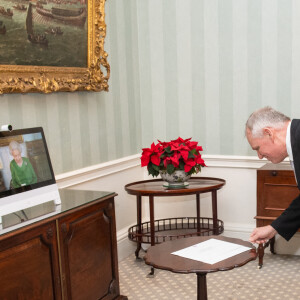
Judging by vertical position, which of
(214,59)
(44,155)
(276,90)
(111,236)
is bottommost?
(111,236)

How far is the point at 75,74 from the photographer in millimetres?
4734

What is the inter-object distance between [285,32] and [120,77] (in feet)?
6.12

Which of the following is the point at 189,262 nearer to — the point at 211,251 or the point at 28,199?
the point at 211,251

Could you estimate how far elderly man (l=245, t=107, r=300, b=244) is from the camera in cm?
299

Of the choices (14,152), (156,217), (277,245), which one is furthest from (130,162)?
(14,152)

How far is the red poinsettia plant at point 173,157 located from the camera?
479 cm

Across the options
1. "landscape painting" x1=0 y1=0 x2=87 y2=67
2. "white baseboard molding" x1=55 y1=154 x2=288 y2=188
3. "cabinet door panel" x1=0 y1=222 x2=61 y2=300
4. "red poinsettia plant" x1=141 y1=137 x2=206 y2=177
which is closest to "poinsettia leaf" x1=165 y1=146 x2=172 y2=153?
"red poinsettia plant" x1=141 y1=137 x2=206 y2=177

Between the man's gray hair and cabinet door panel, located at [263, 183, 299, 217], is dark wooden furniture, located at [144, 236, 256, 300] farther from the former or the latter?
cabinet door panel, located at [263, 183, 299, 217]

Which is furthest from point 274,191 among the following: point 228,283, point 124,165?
point 124,165

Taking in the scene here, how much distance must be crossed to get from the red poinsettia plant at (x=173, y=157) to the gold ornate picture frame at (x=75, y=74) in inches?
35.1

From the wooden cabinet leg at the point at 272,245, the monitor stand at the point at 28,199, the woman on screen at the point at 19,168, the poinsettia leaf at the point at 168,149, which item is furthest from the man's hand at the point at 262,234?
the wooden cabinet leg at the point at 272,245

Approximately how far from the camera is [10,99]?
4.12 m

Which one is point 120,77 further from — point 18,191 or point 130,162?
point 18,191

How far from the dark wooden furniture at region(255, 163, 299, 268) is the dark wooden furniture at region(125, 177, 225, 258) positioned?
0.40 m
